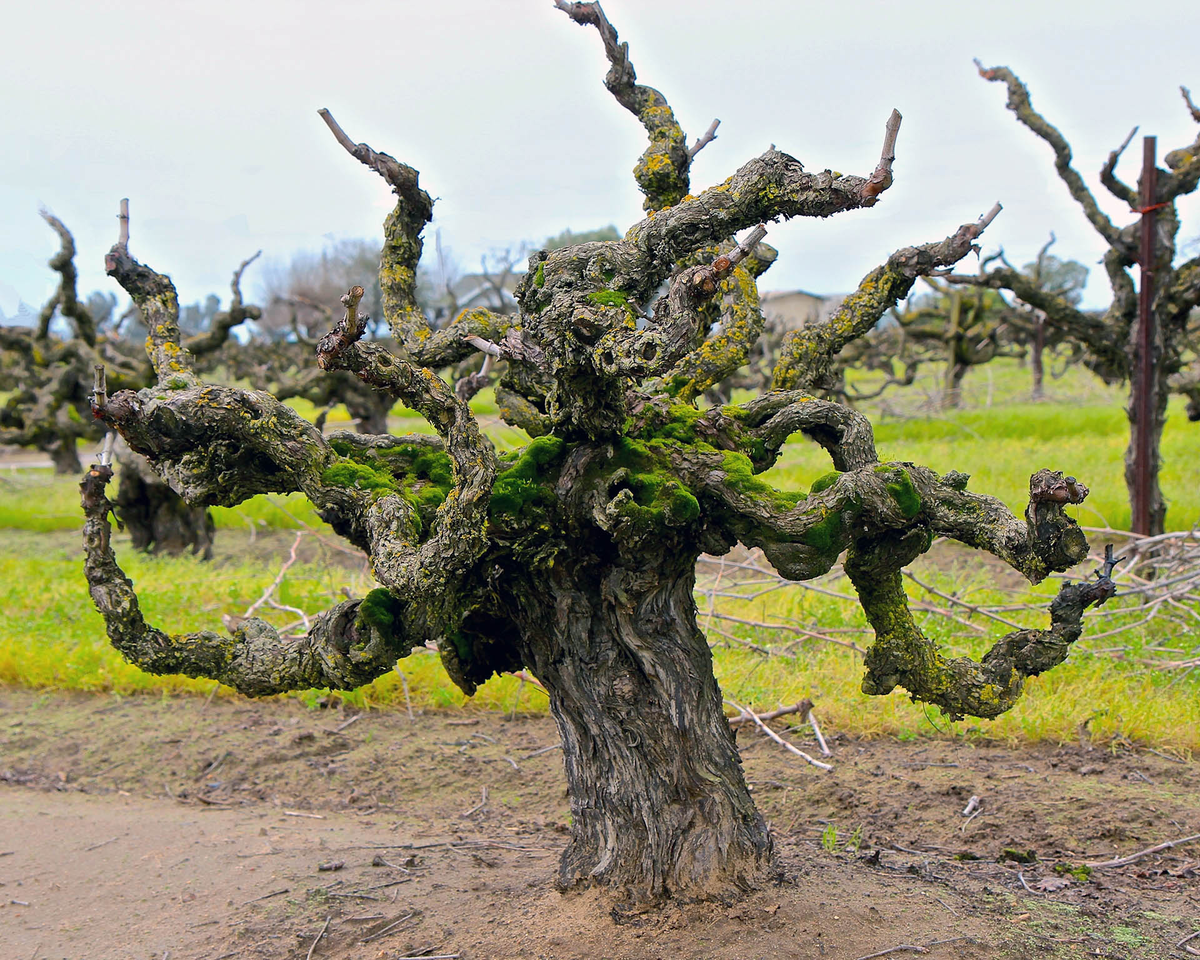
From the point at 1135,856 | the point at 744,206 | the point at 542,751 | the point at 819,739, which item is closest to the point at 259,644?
the point at 744,206

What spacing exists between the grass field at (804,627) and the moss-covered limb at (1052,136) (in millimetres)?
3149

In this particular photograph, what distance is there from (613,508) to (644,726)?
983mm

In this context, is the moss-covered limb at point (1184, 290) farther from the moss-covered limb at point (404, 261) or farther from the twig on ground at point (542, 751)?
the moss-covered limb at point (404, 261)

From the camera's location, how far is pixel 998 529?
3.44 metres

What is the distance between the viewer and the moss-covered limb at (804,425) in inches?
148

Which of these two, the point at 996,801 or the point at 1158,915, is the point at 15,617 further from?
the point at 1158,915

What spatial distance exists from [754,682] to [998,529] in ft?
12.4

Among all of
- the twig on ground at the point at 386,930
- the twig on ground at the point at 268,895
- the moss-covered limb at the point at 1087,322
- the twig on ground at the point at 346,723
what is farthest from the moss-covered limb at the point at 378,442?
the moss-covered limb at the point at 1087,322

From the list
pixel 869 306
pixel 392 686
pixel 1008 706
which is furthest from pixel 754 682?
pixel 869 306

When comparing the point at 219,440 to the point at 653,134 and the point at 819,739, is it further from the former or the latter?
the point at 819,739

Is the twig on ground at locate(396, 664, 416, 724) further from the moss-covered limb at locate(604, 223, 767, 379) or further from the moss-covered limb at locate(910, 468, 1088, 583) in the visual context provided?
the moss-covered limb at locate(604, 223, 767, 379)

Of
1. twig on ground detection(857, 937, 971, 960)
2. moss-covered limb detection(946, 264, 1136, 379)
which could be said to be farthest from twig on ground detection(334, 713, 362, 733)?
moss-covered limb detection(946, 264, 1136, 379)

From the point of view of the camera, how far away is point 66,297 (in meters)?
13.5

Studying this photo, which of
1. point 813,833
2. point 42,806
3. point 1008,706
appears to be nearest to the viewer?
point 1008,706
